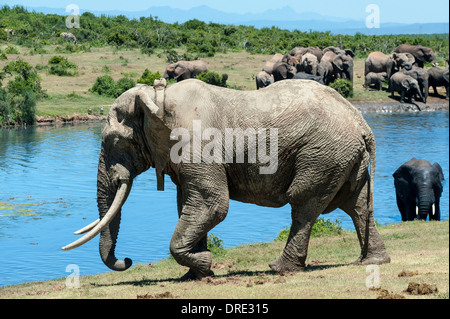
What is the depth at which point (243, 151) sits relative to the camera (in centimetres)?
888

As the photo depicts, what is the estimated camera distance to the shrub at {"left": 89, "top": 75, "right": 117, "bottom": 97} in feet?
132

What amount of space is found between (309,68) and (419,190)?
28.6m

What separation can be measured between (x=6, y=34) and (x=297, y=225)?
52.6 meters

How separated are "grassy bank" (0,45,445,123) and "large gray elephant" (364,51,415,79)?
1.33 metres

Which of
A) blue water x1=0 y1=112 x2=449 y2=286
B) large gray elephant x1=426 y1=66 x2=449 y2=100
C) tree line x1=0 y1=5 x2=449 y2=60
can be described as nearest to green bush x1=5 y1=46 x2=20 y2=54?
tree line x1=0 y1=5 x2=449 y2=60

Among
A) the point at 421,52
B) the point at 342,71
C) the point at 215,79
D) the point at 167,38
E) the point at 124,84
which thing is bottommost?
the point at 124,84

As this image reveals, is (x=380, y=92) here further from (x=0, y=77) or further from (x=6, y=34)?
(x=6, y=34)

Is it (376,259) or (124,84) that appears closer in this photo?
(376,259)

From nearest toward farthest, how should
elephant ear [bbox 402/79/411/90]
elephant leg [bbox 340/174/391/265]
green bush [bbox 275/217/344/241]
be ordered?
elephant leg [bbox 340/174/391/265], green bush [bbox 275/217/344/241], elephant ear [bbox 402/79/411/90]

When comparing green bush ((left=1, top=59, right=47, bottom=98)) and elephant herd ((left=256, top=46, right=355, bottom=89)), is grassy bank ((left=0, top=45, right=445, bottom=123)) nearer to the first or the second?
green bush ((left=1, top=59, right=47, bottom=98))

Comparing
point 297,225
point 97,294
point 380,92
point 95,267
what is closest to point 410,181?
point 95,267

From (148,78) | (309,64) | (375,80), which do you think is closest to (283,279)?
(148,78)

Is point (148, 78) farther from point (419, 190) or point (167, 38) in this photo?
point (419, 190)

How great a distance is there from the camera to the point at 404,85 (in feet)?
143
